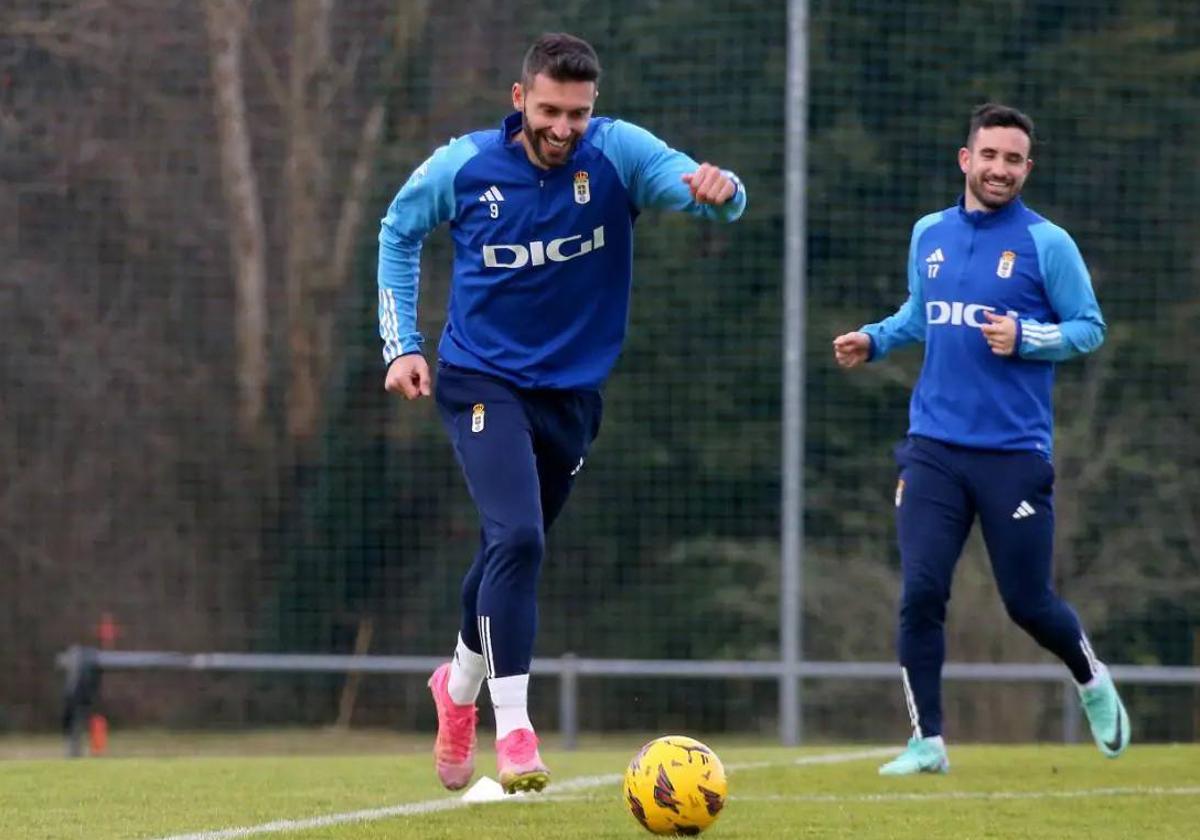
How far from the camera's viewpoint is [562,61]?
5.54m

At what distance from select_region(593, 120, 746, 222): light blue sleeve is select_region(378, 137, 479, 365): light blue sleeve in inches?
14.3

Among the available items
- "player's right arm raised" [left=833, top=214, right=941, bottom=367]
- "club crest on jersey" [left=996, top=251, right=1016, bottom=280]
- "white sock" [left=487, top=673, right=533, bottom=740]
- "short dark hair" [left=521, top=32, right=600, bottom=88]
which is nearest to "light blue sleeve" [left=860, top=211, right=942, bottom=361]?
"player's right arm raised" [left=833, top=214, right=941, bottom=367]

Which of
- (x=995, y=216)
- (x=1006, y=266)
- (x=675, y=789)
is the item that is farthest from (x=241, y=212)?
(x=675, y=789)

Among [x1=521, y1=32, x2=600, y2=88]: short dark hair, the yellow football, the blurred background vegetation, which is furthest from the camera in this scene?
the blurred background vegetation

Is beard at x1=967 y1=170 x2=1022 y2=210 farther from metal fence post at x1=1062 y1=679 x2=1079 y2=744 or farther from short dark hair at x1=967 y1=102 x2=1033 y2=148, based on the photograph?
metal fence post at x1=1062 y1=679 x2=1079 y2=744

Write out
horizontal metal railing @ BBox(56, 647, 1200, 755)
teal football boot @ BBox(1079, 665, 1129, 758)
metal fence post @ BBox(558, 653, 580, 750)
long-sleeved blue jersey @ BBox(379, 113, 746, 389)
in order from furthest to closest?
1. metal fence post @ BBox(558, 653, 580, 750)
2. horizontal metal railing @ BBox(56, 647, 1200, 755)
3. teal football boot @ BBox(1079, 665, 1129, 758)
4. long-sleeved blue jersey @ BBox(379, 113, 746, 389)

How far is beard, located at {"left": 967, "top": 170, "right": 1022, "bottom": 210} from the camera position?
23.0 feet

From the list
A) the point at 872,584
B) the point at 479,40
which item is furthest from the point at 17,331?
the point at 872,584

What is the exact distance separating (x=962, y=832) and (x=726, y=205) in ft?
5.31

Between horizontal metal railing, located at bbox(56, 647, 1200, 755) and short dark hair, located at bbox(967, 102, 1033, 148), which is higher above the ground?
short dark hair, located at bbox(967, 102, 1033, 148)

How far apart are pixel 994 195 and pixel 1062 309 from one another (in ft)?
1.40

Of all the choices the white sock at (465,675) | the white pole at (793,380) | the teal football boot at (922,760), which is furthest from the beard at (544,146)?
the white pole at (793,380)

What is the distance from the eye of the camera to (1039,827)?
5480 mm

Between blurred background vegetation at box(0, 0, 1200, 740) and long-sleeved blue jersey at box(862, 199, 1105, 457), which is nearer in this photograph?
long-sleeved blue jersey at box(862, 199, 1105, 457)
